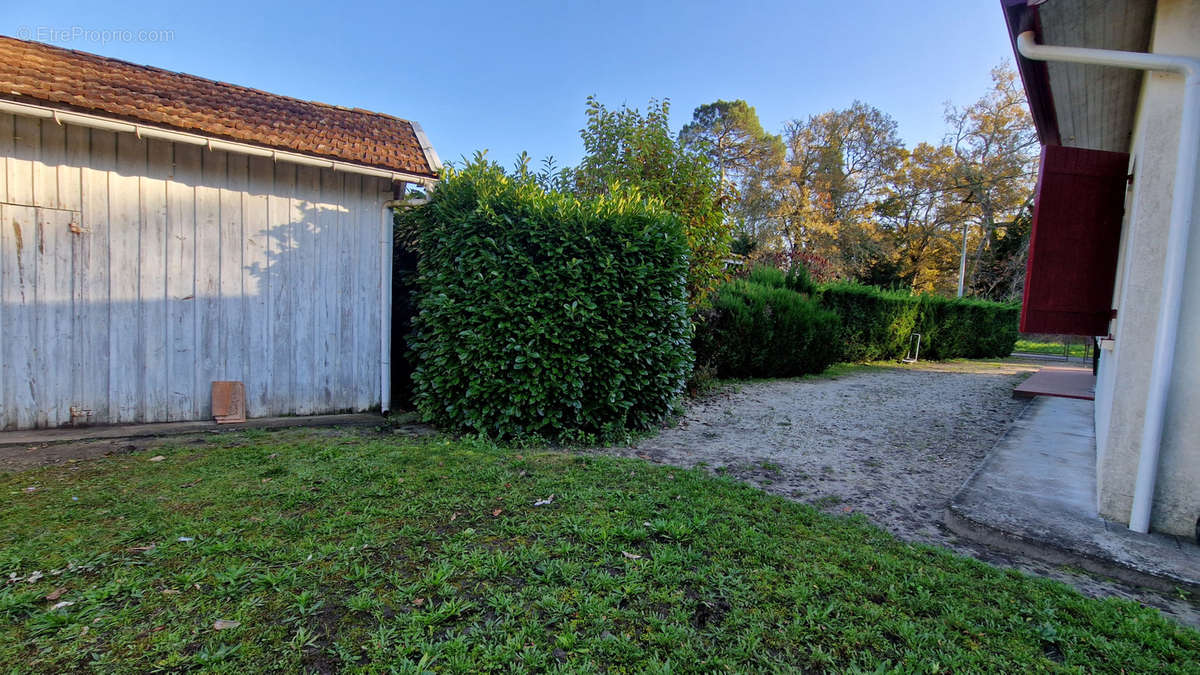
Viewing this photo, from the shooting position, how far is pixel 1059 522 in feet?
9.49

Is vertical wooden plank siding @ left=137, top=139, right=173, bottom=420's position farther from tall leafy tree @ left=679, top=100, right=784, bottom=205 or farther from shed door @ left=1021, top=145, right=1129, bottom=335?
tall leafy tree @ left=679, top=100, right=784, bottom=205

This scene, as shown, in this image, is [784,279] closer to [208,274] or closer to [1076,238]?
[1076,238]

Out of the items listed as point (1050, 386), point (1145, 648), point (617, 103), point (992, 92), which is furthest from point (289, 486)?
point (992, 92)

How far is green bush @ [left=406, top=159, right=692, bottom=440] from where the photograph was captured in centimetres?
476

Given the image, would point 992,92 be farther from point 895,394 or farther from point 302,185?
point 302,185

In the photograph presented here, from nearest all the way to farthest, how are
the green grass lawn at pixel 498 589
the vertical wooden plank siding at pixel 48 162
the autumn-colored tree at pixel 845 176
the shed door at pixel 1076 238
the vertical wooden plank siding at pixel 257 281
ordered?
the green grass lawn at pixel 498 589
the shed door at pixel 1076 238
the vertical wooden plank siding at pixel 48 162
the vertical wooden plank siding at pixel 257 281
the autumn-colored tree at pixel 845 176

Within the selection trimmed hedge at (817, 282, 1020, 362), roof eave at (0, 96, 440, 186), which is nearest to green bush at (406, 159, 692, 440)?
roof eave at (0, 96, 440, 186)

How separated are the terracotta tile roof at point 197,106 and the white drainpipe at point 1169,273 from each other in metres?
5.87

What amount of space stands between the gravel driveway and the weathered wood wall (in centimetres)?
350

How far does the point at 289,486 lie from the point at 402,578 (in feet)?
5.25

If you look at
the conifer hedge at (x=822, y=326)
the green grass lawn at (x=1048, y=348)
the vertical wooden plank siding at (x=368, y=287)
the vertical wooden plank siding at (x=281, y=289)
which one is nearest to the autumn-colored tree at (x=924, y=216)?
the green grass lawn at (x=1048, y=348)

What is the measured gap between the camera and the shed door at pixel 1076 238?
12.5ft

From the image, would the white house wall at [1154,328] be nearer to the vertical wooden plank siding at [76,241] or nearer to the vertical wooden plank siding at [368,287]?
the vertical wooden plank siding at [368,287]

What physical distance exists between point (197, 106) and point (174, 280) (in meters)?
1.77
